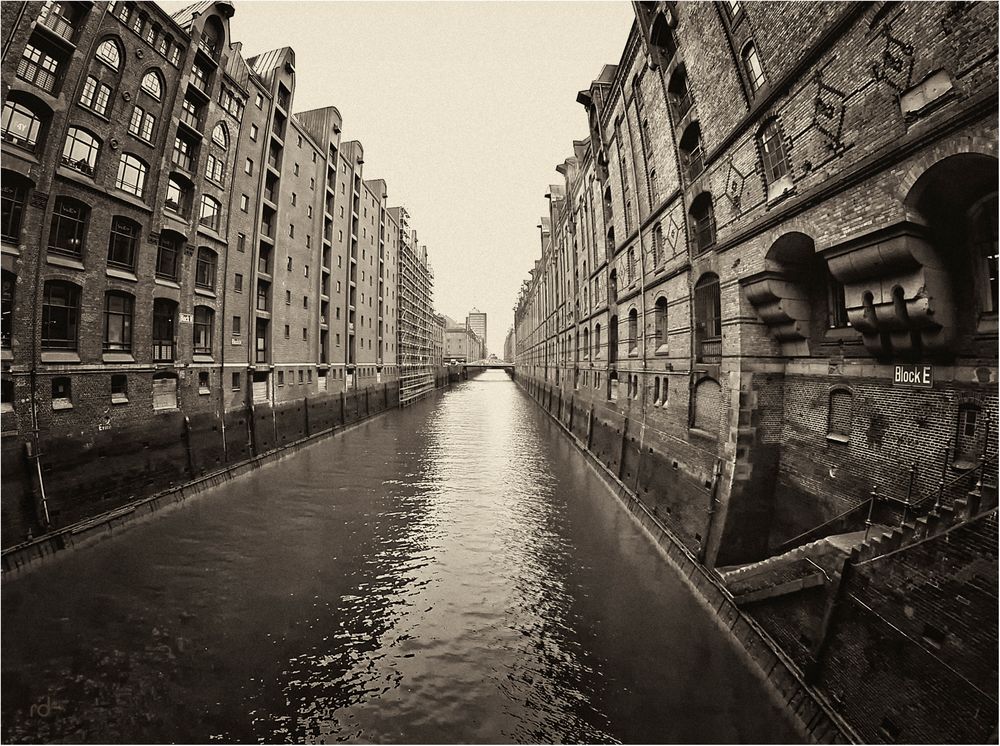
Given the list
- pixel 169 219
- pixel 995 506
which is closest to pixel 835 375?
pixel 995 506

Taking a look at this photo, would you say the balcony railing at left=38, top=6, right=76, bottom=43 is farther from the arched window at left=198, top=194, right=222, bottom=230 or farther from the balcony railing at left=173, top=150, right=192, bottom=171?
the arched window at left=198, top=194, right=222, bottom=230

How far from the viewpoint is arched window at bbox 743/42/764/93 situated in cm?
973

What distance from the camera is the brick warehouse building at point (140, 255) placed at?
11938 mm

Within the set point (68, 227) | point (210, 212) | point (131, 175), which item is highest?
point (210, 212)

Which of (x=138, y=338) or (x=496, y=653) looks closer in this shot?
(x=496, y=653)

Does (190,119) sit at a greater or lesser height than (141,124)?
greater

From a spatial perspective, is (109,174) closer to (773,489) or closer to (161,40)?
(161,40)

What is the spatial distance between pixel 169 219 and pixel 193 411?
7825 millimetres

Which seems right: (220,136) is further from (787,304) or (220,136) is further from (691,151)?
(787,304)

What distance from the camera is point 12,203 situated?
470 inches

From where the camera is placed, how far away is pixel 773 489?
974cm

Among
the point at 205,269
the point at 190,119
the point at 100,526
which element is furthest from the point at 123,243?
the point at 100,526

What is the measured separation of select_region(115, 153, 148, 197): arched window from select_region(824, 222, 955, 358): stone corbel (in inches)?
830

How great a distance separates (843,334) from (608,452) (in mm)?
13297
